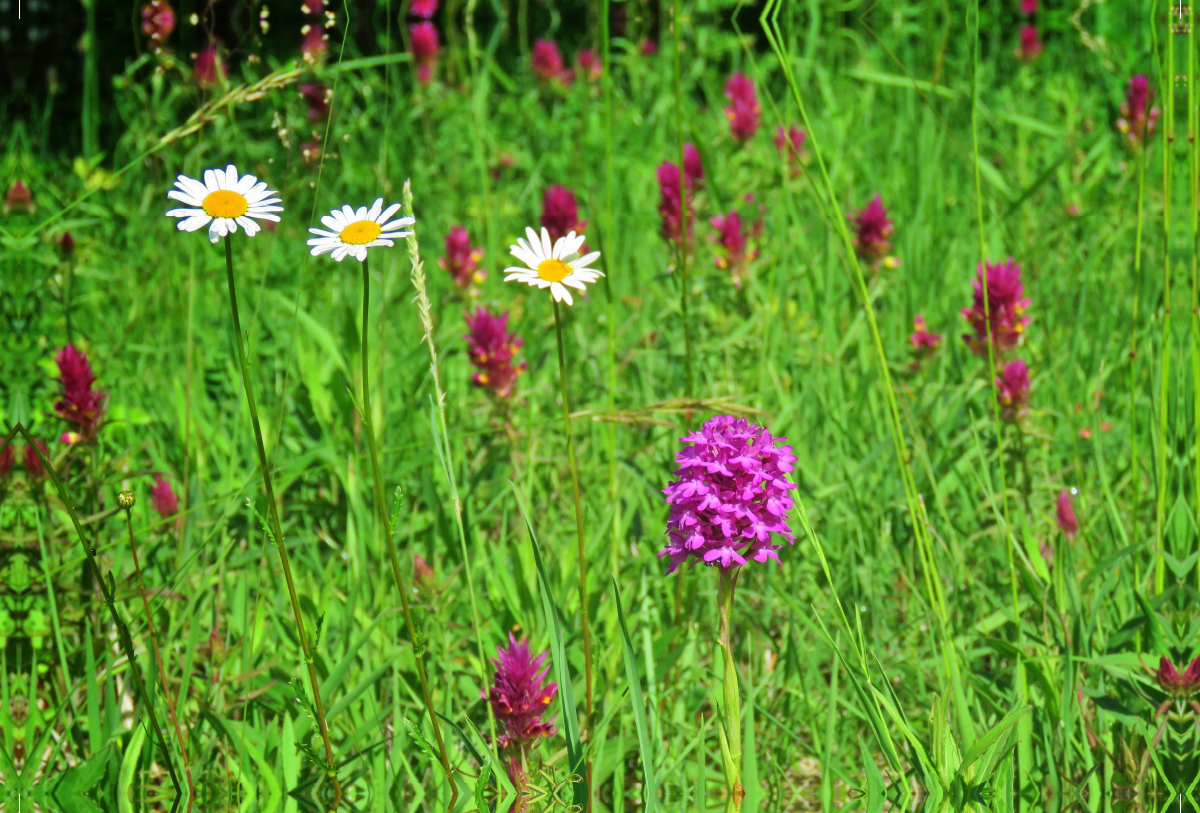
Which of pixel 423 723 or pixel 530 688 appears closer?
pixel 530 688

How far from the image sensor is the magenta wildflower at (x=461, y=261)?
9.54 feet

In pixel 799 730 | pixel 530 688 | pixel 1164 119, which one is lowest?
pixel 799 730

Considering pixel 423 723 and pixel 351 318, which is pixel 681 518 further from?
pixel 351 318

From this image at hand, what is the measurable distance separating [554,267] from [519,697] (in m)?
0.56

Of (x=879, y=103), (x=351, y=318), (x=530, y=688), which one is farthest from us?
(x=879, y=103)

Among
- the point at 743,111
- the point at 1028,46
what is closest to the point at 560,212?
the point at 743,111

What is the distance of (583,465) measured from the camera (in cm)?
240

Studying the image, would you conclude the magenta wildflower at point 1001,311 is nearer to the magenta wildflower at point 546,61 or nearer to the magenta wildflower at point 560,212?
the magenta wildflower at point 560,212

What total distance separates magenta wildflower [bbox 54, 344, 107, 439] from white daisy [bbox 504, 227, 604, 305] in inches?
46.0

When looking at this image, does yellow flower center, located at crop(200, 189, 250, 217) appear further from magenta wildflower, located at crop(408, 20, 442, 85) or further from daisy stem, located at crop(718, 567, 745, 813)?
magenta wildflower, located at crop(408, 20, 442, 85)

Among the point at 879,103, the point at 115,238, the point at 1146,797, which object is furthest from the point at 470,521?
the point at 879,103

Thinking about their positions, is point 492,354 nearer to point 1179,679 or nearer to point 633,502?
point 633,502

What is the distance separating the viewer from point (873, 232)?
2867 millimetres

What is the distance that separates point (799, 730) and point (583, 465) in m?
0.86
